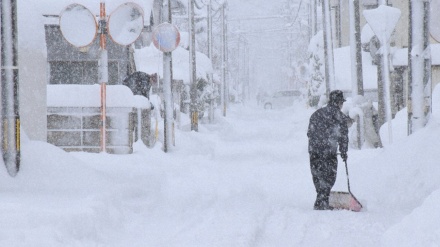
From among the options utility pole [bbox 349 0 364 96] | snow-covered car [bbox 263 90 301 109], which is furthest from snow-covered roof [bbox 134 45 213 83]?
snow-covered car [bbox 263 90 301 109]

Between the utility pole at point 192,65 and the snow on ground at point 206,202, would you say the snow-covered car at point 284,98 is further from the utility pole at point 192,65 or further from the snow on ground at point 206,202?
the snow on ground at point 206,202

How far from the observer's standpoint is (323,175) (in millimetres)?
9859

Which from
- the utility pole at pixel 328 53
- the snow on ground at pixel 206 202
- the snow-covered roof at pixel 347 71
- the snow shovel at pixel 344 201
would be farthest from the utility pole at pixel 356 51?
the snow-covered roof at pixel 347 71

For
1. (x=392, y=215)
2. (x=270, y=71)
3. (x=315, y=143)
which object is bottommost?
(x=392, y=215)

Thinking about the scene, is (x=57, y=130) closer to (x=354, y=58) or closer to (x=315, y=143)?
(x=315, y=143)

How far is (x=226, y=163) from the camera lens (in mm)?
16500

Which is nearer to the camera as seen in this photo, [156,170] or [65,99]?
[156,170]

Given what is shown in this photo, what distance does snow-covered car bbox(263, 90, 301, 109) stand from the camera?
69312mm

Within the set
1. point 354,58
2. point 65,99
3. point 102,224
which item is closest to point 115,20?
point 65,99

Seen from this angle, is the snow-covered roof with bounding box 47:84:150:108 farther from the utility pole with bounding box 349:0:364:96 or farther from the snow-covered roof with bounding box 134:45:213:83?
the snow-covered roof with bounding box 134:45:213:83

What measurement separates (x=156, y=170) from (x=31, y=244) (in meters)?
7.59

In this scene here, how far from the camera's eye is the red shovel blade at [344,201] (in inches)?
364

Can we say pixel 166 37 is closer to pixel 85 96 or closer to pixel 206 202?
pixel 85 96

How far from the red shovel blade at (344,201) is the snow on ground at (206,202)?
173mm
